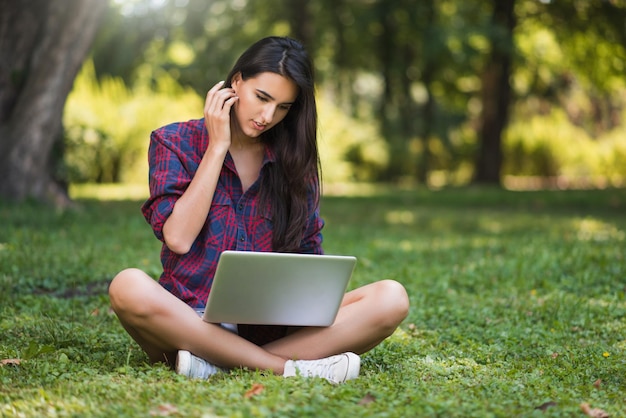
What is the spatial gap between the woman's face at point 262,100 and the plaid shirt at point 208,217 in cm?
19

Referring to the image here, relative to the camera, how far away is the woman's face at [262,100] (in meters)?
3.54

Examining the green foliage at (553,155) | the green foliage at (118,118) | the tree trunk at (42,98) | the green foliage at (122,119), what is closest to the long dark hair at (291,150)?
the tree trunk at (42,98)

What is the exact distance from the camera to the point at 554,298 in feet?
18.3

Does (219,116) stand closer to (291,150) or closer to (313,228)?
(291,150)

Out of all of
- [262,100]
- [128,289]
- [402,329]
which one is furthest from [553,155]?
[128,289]

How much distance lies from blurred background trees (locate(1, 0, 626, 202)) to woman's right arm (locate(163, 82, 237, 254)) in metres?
9.36

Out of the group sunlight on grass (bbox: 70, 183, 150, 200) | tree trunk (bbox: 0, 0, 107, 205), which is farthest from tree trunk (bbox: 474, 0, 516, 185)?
tree trunk (bbox: 0, 0, 107, 205)

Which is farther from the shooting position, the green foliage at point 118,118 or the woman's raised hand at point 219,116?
the green foliage at point 118,118

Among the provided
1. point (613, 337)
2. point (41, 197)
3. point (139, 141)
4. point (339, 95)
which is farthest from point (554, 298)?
point (339, 95)

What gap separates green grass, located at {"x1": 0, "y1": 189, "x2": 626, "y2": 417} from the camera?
296 cm

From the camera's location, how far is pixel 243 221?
3662 millimetres

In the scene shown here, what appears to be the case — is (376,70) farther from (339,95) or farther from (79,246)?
(79,246)

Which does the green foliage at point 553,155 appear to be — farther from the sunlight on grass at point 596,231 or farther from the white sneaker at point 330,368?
the white sneaker at point 330,368

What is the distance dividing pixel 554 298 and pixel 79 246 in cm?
379
